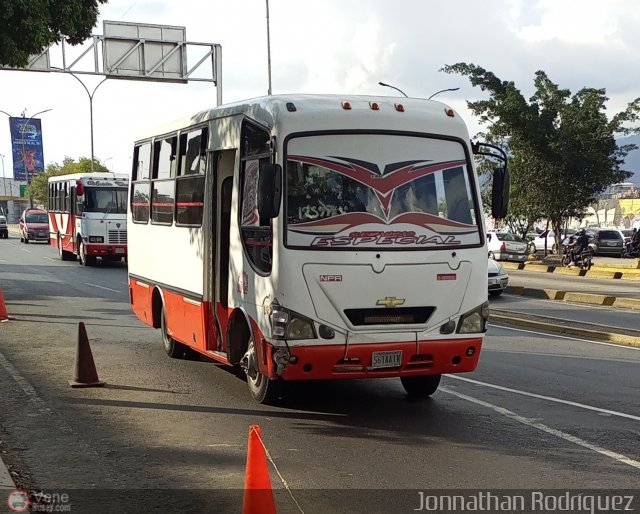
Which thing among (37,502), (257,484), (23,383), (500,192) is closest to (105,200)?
(23,383)

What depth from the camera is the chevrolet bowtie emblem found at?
26.2 ft

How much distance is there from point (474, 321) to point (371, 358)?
1.13 m

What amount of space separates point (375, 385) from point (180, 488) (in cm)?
414

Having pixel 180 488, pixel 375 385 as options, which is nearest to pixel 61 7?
pixel 375 385

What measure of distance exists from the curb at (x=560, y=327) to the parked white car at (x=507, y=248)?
22045 mm

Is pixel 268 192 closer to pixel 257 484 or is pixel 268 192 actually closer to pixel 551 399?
pixel 257 484

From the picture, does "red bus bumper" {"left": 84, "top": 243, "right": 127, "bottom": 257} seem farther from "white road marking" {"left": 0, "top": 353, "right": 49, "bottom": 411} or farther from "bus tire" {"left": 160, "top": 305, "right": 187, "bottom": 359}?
"bus tire" {"left": 160, "top": 305, "right": 187, "bottom": 359}

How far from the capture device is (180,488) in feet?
20.4

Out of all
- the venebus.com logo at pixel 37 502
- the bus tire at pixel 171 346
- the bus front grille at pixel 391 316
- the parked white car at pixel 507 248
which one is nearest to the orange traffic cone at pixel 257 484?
the venebus.com logo at pixel 37 502

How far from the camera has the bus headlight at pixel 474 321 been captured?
328 inches

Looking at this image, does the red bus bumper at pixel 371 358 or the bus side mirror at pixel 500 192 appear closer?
the red bus bumper at pixel 371 358

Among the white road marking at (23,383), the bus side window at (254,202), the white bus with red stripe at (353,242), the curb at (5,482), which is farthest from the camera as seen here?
the white road marking at (23,383)

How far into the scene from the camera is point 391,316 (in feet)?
26.4

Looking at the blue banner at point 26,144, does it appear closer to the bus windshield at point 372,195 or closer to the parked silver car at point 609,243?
the parked silver car at point 609,243
